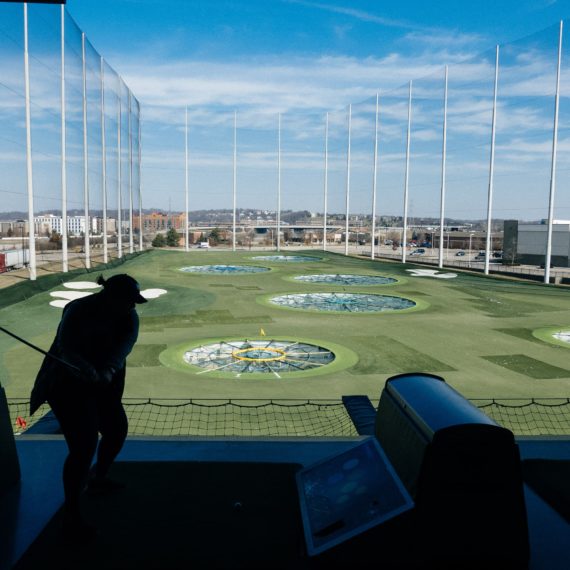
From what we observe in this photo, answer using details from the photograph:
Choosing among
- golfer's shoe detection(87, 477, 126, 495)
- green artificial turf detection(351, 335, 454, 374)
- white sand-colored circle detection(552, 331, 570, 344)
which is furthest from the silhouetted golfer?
white sand-colored circle detection(552, 331, 570, 344)

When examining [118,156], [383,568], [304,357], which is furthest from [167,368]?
[118,156]

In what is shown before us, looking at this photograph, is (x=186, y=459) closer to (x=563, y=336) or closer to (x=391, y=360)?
(x=391, y=360)

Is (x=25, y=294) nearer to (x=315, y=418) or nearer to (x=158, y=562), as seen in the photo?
(x=315, y=418)

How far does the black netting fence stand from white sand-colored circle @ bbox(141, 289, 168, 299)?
14235mm

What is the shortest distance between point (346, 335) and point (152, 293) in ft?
37.0

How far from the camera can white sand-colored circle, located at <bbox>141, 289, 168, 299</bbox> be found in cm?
2558

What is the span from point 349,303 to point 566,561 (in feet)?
69.6

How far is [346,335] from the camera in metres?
18.4

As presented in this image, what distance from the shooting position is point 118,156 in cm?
4644

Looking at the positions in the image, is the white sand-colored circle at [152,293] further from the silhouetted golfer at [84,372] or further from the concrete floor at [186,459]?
the silhouetted golfer at [84,372]

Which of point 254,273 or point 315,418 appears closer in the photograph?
point 315,418

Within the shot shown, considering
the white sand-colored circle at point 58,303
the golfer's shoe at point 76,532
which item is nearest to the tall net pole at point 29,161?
the white sand-colored circle at point 58,303

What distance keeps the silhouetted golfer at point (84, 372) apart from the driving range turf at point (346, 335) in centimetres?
12

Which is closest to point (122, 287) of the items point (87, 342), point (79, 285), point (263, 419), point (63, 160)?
point (87, 342)
